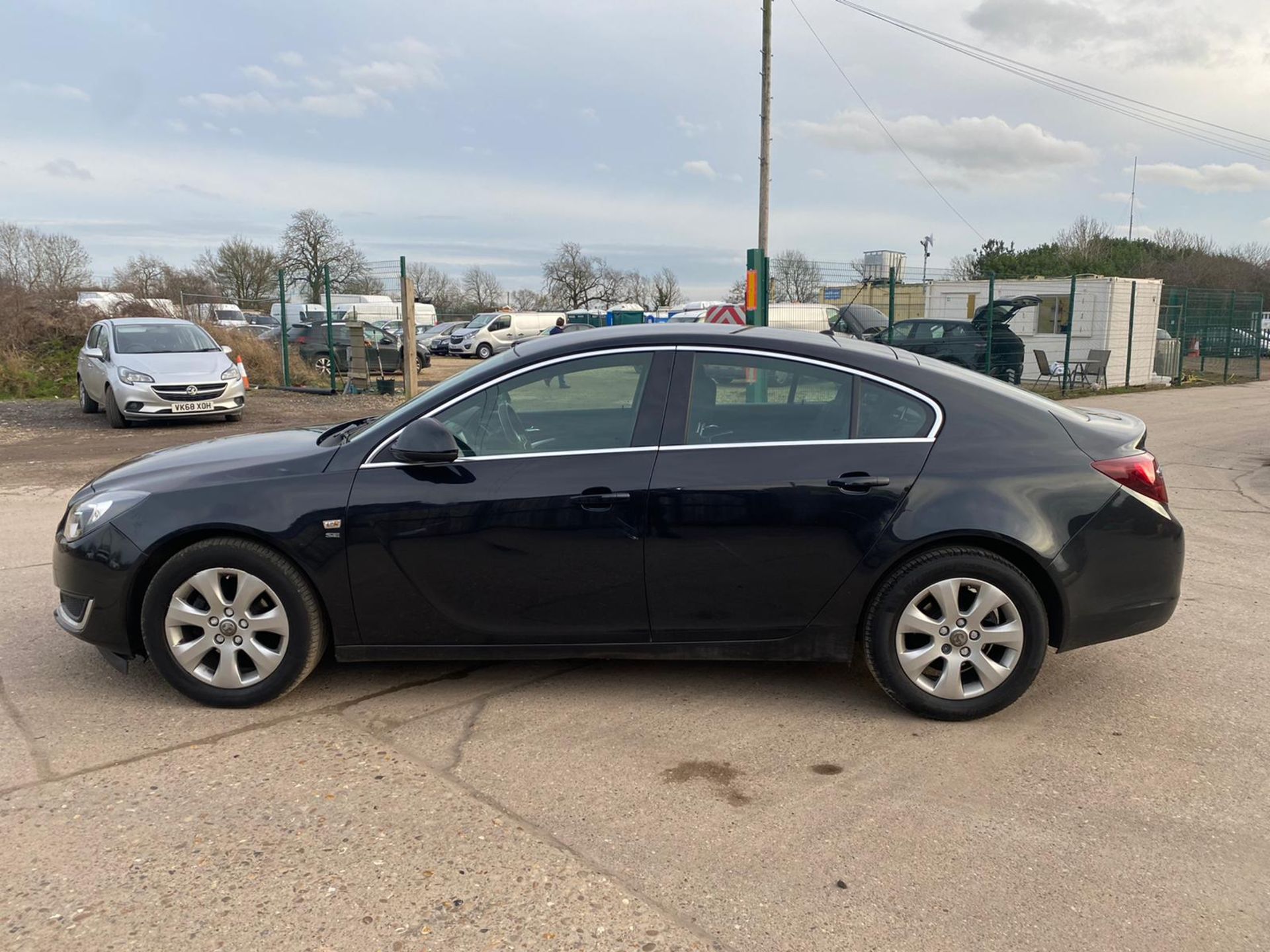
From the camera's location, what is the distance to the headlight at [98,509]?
3965mm

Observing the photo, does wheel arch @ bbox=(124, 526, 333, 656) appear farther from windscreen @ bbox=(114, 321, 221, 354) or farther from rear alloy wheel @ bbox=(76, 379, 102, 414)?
rear alloy wheel @ bbox=(76, 379, 102, 414)

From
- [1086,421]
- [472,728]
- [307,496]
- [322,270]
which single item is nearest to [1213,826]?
[1086,421]

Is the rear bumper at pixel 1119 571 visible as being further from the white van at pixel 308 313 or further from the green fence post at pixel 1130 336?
the white van at pixel 308 313

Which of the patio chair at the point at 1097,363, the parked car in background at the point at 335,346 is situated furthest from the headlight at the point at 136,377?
the patio chair at the point at 1097,363

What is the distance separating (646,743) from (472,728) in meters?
0.70

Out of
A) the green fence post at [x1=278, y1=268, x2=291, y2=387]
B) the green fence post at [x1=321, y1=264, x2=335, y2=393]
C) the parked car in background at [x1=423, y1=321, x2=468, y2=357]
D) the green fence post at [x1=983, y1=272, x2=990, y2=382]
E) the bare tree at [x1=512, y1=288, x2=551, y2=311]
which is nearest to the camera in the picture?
the green fence post at [x1=321, y1=264, x2=335, y2=393]

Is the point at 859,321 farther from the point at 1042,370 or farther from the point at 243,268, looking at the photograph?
the point at 243,268

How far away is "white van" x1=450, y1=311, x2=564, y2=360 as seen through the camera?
37156 millimetres

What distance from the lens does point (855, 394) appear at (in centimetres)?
397

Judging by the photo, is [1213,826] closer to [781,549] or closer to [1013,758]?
[1013,758]

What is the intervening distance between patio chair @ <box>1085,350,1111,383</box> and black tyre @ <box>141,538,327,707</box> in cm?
2102

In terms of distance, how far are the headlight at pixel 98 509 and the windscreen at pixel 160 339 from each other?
1107 cm

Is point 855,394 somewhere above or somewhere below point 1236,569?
above

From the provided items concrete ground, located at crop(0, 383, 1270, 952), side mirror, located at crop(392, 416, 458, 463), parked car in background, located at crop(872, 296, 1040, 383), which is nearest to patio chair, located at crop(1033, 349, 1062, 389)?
parked car in background, located at crop(872, 296, 1040, 383)
